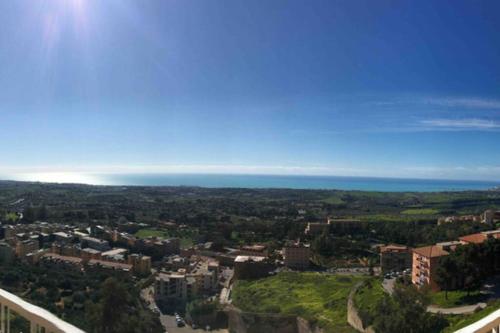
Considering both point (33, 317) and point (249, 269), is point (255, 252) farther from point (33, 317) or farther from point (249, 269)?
point (33, 317)

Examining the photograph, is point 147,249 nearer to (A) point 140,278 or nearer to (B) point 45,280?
(A) point 140,278

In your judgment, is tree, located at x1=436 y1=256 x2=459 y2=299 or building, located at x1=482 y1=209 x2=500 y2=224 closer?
tree, located at x1=436 y1=256 x2=459 y2=299

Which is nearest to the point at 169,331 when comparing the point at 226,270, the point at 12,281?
the point at 12,281

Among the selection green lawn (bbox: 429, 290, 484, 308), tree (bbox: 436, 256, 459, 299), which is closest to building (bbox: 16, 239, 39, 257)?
green lawn (bbox: 429, 290, 484, 308)

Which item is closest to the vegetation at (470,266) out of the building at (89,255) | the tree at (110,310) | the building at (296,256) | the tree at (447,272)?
the tree at (447,272)

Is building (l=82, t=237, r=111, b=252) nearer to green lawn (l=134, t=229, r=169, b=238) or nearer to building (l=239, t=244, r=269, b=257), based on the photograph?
green lawn (l=134, t=229, r=169, b=238)

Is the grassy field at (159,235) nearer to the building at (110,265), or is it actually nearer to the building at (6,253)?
the building at (110,265)

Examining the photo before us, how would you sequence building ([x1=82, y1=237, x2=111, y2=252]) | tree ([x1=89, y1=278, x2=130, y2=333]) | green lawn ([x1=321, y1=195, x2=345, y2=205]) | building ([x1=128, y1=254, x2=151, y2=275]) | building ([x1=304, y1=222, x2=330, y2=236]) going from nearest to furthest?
tree ([x1=89, y1=278, x2=130, y2=333]), building ([x1=128, y1=254, x2=151, y2=275]), building ([x1=82, y1=237, x2=111, y2=252]), building ([x1=304, y1=222, x2=330, y2=236]), green lawn ([x1=321, y1=195, x2=345, y2=205])
